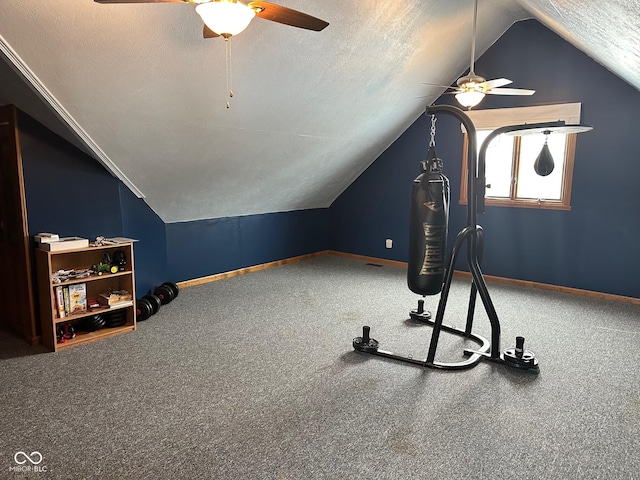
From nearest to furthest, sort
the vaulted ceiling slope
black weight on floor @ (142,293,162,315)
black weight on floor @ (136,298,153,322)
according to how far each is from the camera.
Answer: the vaulted ceiling slope
black weight on floor @ (136,298,153,322)
black weight on floor @ (142,293,162,315)

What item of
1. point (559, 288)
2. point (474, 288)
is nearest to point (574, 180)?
point (559, 288)

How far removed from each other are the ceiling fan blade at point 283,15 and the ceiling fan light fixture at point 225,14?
0.07m

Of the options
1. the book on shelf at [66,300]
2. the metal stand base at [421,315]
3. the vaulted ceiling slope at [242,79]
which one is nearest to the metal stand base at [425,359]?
the metal stand base at [421,315]

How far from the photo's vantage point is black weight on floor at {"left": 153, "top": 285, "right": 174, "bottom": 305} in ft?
14.2

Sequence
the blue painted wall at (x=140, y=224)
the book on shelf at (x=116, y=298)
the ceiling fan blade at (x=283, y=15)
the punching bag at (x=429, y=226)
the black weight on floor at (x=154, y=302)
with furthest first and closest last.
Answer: the black weight on floor at (x=154, y=302) < the book on shelf at (x=116, y=298) < the blue painted wall at (x=140, y=224) < the punching bag at (x=429, y=226) < the ceiling fan blade at (x=283, y=15)

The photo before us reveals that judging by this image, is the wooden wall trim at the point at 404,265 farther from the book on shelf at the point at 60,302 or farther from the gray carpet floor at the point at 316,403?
the book on shelf at the point at 60,302

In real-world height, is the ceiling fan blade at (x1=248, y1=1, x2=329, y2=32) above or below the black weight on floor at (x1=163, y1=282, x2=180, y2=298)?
above

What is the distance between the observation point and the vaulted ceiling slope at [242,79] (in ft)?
8.14

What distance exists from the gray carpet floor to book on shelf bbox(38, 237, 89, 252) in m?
0.77

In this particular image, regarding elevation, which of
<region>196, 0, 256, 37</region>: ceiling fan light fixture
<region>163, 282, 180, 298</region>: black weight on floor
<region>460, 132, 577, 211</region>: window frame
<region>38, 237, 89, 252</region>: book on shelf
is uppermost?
<region>196, 0, 256, 37</region>: ceiling fan light fixture

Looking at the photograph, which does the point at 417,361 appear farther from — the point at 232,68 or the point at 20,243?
the point at 20,243

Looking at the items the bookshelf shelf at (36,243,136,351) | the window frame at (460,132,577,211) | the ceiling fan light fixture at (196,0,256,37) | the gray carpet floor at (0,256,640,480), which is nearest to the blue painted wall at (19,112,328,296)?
the bookshelf shelf at (36,243,136,351)

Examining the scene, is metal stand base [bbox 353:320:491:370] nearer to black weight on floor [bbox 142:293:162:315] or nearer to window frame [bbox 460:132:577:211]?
black weight on floor [bbox 142:293:162:315]

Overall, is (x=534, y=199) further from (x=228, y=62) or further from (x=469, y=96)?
(x=228, y=62)
